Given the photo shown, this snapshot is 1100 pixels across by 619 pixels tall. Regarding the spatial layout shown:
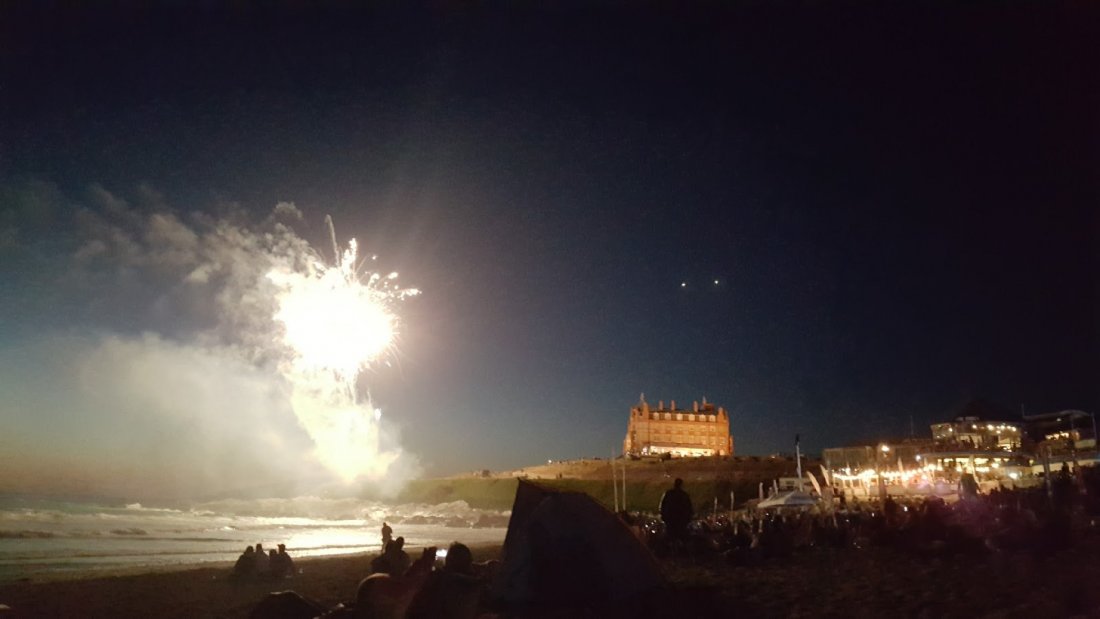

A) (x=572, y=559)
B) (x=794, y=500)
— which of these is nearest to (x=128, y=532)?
(x=794, y=500)

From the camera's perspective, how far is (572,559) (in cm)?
1003

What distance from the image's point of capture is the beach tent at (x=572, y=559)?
9844 mm

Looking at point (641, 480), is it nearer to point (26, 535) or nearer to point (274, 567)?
point (26, 535)

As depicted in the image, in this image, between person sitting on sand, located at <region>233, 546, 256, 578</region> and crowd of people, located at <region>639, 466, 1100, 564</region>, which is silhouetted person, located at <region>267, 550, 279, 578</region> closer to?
person sitting on sand, located at <region>233, 546, 256, 578</region>

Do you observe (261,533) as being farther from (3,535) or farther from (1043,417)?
(1043,417)

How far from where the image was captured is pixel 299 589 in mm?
14992

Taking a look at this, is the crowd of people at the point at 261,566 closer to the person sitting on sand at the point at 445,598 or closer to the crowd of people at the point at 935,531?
the crowd of people at the point at 935,531

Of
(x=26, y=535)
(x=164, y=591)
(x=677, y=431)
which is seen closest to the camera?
(x=164, y=591)

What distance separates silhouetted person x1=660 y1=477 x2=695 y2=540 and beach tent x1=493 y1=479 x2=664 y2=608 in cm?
600

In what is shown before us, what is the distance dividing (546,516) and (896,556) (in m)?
8.01

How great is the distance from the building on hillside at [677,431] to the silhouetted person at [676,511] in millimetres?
88208

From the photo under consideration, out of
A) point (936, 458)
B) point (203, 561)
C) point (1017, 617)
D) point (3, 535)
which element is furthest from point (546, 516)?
point (936, 458)

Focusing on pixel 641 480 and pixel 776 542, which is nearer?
pixel 776 542

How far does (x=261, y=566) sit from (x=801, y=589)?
42.3 feet
